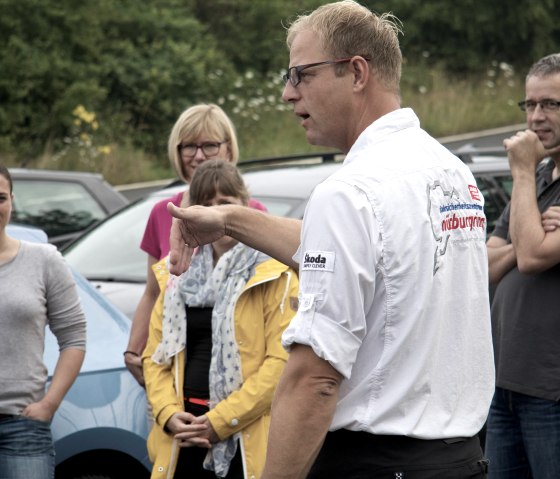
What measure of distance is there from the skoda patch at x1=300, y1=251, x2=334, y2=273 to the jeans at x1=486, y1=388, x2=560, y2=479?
5.74 ft

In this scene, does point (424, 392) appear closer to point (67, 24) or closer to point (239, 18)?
point (67, 24)

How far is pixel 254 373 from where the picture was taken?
4.38 meters

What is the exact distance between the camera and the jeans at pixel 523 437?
4152 mm

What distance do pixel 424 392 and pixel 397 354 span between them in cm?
12

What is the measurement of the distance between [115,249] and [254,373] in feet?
11.1

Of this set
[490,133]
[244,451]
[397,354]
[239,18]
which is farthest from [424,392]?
[239,18]

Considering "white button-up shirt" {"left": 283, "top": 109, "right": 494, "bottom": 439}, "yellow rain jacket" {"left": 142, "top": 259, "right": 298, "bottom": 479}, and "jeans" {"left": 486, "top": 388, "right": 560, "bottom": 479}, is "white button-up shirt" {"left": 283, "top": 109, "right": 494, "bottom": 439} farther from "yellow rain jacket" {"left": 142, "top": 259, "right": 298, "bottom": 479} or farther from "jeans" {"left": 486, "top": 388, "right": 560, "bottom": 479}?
"yellow rain jacket" {"left": 142, "top": 259, "right": 298, "bottom": 479}

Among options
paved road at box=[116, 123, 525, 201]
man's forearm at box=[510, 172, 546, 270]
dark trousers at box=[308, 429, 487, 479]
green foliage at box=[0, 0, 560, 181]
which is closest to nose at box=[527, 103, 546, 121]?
man's forearm at box=[510, 172, 546, 270]

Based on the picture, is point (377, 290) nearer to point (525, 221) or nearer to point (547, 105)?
point (525, 221)

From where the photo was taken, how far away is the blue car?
4762 mm

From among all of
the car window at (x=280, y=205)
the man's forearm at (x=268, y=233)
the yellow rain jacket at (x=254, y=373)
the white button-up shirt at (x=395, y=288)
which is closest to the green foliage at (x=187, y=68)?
the car window at (x=280, y=205)

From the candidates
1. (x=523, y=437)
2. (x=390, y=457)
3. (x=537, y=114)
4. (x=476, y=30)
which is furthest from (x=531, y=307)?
(x=476, y=30)

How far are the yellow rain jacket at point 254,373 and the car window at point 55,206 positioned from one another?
559 centimetres

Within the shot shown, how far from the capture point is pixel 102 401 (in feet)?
16.0
